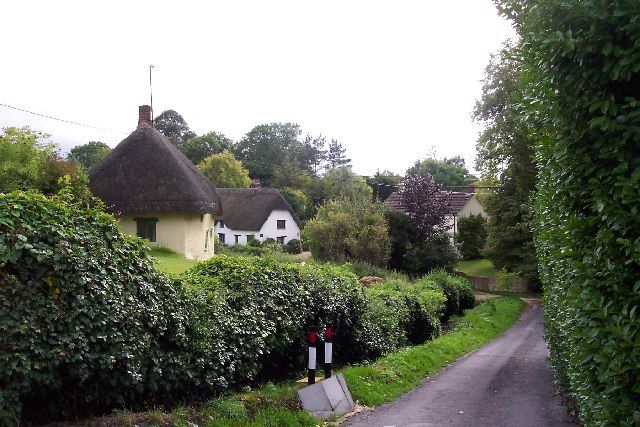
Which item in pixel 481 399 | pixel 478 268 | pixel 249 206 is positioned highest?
pixel 249 206

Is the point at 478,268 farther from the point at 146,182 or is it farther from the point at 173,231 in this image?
the point at 146,182

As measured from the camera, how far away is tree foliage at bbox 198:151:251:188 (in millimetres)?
71750

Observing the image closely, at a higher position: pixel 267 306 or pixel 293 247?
pixel 293 247

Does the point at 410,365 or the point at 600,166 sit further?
the point at 410,365

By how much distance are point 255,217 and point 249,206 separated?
1486 mm

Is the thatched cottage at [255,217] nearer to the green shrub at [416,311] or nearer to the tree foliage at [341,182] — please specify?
the tree foliage at [341,182]

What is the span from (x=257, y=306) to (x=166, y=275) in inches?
81.7

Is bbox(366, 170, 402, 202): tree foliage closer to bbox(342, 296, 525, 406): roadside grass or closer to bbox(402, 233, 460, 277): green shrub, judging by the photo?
bbox(402, 233, 460, 277): green shrub

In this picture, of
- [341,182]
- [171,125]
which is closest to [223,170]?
[341,182]

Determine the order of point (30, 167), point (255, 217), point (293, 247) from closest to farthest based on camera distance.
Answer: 1. point (30, 167)
2. point (293, 247)
3. point (255, 217)

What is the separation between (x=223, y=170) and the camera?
71.7m

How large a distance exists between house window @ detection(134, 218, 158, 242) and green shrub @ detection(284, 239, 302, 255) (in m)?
29.4

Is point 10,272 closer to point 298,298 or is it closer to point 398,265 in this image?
point 298,298

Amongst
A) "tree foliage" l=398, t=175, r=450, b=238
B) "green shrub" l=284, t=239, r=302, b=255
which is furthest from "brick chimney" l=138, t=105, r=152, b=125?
"green shrub" l=284, t=239, r=302, b=255
